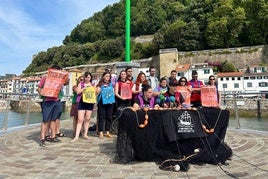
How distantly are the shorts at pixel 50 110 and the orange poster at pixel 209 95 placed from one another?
3.17 metres

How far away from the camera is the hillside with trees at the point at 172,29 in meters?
46.0

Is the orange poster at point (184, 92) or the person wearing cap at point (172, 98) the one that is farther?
the orange poster at point (184, 92)

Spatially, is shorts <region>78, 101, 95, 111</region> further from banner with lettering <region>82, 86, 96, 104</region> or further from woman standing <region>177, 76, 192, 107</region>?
woman standing <region>177, 76, 192, 107</region>

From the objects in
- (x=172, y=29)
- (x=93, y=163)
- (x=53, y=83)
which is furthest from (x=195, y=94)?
(x=172, y=29)

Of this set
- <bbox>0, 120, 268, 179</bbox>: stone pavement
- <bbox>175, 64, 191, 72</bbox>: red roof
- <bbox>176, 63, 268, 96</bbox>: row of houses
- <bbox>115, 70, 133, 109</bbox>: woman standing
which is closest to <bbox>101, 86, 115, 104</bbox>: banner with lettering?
<bbox>115, 70, 133, 109</bbox>: woman standing

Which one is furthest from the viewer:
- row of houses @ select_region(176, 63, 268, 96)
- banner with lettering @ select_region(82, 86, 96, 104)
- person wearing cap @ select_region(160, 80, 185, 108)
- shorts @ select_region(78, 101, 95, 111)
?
row of houses @ select_region(176, 63, 268, 96)

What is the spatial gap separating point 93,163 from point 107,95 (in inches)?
86.1

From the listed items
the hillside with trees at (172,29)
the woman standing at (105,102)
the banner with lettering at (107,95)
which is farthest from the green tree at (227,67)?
the banner with lettering at (107,95)

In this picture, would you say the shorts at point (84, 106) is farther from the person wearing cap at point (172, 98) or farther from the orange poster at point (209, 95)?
the orange poster at point (209, 95)

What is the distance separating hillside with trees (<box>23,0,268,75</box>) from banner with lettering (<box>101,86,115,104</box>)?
42.7 m

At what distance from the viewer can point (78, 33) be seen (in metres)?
98.7

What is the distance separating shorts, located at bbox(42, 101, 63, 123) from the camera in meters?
5.71

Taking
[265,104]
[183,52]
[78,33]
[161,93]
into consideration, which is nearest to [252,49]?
[183,52]

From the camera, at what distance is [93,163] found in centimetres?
427
